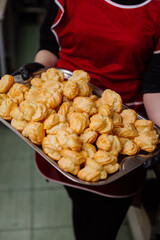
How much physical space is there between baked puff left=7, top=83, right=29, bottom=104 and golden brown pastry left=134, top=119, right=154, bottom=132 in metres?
0.44

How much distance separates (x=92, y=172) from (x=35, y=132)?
228mm

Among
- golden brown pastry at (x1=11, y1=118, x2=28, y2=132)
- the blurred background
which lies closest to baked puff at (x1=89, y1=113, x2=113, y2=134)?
golden brown pastry at (x1=11, y1=118, x2=28, y2=132)

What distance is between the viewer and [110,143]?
2.81ft

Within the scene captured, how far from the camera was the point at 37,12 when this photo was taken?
416 cm

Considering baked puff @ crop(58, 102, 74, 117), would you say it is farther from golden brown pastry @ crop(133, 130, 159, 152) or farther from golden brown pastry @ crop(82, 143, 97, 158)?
golden brown pastry @ crop(133, 130, 159, 152)

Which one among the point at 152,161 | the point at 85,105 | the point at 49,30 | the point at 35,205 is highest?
the point at 49,30

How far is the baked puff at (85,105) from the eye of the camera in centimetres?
93

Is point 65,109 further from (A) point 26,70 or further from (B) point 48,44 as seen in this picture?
(B) point 48,44

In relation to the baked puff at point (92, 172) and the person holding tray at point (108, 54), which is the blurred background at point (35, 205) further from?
the baked puff at point (92, 172)

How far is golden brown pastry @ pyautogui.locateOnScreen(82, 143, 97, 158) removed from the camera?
870 mm

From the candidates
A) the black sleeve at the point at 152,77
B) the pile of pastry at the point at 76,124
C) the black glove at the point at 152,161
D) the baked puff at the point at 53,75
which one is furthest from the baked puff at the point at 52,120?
the black sleeve at the point at 152,77

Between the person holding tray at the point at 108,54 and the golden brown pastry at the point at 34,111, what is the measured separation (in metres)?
0.29

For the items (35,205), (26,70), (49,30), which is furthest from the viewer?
(35,205)

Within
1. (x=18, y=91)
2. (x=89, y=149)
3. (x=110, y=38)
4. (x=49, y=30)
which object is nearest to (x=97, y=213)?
(x=89, y=149)
